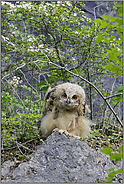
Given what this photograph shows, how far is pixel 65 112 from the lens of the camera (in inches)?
110

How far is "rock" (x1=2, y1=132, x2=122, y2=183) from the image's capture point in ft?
7.19

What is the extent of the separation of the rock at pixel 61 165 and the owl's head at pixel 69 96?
1.77 ft

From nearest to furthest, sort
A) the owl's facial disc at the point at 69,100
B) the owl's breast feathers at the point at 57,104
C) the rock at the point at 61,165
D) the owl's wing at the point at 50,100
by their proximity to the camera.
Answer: the rock at the point at 61,165 < the owl's facial disc at the point at 69,100 < the owl's breast feathers at the point at 57,104 < the owl's wing at the point at 50,100

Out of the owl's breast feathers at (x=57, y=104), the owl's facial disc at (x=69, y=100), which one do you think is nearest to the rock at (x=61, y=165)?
the owl's breast feathers at (x=57, y=104)

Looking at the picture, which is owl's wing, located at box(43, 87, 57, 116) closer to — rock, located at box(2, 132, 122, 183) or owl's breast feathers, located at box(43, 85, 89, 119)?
owl's breast feathers, located at box(43, 85, 89, 119)

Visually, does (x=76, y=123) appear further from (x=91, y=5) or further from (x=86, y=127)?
(x=91, y=5)

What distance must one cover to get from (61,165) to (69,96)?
100cm

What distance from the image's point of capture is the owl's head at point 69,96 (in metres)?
2.54

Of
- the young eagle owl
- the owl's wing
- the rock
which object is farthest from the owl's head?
the rock

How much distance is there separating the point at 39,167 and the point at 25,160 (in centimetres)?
36

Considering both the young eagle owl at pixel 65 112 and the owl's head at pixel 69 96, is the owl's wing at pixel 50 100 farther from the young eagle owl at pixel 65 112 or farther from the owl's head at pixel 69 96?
the owl's head at pixel 69 96

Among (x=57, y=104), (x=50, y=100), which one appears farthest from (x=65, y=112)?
(x=50, y=100)

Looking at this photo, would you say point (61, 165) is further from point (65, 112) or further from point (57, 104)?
point (57, 104)

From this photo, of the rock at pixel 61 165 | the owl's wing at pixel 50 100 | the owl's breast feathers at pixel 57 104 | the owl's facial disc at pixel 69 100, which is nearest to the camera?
the rock at pixel 61 165
